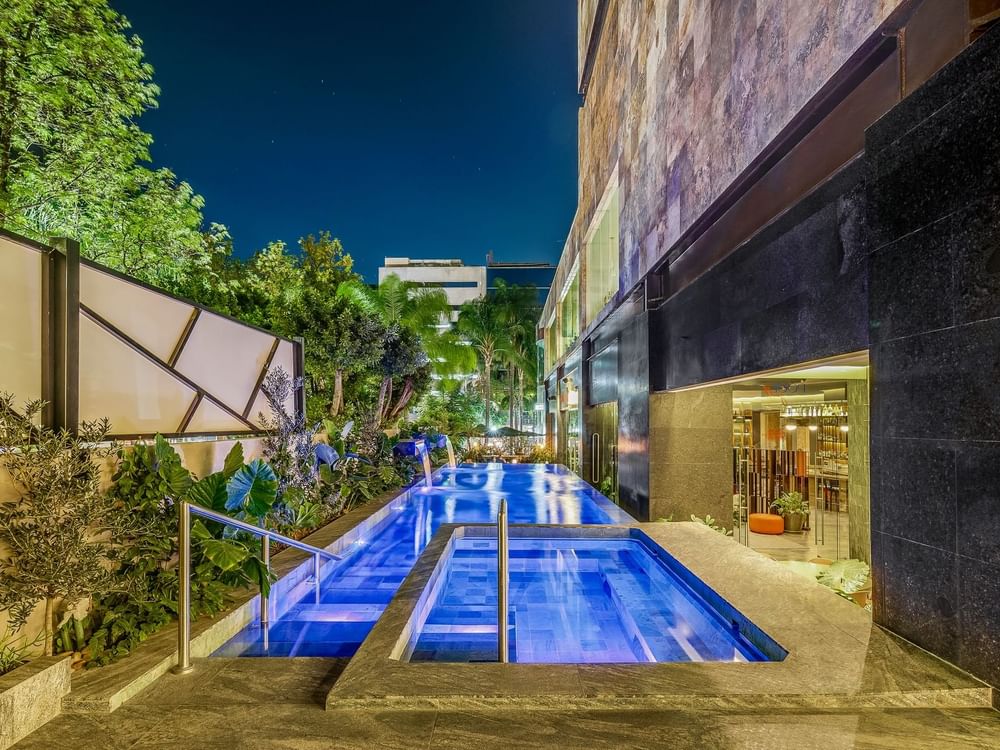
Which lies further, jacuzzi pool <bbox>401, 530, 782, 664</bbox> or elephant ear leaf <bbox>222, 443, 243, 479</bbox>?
elephant ear leaf <bbox>222, 443, 243, 479</bbox>

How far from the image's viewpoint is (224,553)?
11.6 feet

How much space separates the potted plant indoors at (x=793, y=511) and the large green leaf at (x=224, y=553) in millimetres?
8860

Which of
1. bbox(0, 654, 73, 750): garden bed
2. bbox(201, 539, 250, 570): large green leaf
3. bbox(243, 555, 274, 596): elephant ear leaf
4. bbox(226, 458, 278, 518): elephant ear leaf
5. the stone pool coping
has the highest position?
bbox(226, 458, 278, 518): elephant ear leaf

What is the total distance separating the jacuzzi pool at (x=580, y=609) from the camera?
3.82 meters

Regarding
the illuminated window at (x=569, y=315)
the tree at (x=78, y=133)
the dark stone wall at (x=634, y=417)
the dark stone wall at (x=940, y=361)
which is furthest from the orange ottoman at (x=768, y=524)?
the tree at (x=78, y=133)

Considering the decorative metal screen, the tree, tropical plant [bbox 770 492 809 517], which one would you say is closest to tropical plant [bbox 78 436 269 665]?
the decorative metal screen

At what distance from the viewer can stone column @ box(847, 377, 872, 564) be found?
6617 mm

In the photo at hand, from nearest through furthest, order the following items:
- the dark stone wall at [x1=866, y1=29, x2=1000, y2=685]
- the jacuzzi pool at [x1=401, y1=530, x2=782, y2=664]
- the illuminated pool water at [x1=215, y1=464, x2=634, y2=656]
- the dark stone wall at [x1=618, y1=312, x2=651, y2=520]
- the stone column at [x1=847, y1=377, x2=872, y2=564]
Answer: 1. the dark stone wall at [x1=866, y1=29, x2=1000, y2=685]
2. the jacuzzi pool at [x1=401, y1=530, x2=782, y2=664]
3. the illuminated pool water at [x1=215, y1=464, x2=634, y2=656]
4. the stone column at [x1=847, y1=377, x2=872, y2=564]
5. the dark stone wall at [x1=618, y1=312, x2=651, y2=520]

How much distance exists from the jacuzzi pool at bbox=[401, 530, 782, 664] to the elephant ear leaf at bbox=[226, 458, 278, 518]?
162cm

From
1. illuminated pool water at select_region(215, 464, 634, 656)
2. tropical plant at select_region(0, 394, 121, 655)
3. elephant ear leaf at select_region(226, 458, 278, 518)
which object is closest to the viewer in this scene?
tropical plant at select_region(0, 394, 121, 655)

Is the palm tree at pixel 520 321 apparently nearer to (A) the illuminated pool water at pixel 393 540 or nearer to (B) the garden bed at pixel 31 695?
(A) the illuminated pool water at pixel 393 540

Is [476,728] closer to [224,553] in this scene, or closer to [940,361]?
[224,553]

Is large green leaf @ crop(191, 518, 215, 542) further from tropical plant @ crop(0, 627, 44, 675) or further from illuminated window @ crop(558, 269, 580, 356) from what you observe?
illuminated window @ crop(558, 269, 580, 356)

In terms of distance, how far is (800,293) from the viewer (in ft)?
14.4
